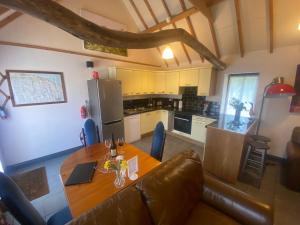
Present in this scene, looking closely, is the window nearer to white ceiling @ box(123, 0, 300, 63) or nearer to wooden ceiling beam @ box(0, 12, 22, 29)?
white ceiling @ box(123, 0, 300, 63)

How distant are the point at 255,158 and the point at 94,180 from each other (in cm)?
348

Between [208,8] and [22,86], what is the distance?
427 cm

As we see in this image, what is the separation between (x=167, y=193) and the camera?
121 cm

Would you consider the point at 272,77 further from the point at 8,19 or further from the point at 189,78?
the point at 8,19

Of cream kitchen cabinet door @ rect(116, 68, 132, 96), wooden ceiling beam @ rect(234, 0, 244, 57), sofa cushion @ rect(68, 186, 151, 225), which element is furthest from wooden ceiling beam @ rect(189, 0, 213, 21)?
sofa cushion @ rect(68, 186, 151, 225)

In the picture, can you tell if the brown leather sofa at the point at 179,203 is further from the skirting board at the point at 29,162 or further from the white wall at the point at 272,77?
the skirting board at the point at 29,162

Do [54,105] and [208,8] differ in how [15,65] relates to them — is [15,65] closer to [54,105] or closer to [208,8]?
[54,105]

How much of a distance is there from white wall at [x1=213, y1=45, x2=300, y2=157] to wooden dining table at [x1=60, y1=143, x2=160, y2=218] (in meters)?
3.30

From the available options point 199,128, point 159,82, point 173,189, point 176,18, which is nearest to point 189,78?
point 159,82

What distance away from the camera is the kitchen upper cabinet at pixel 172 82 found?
15.5 ft

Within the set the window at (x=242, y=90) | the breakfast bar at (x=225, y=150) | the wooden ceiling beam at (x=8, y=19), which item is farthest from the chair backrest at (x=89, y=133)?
the window at (x=242, y=90)

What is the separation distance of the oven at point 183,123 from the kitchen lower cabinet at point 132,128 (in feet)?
4.13

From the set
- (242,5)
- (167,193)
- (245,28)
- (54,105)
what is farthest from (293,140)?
(54,105)

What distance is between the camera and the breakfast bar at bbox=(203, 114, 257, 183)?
235cm
